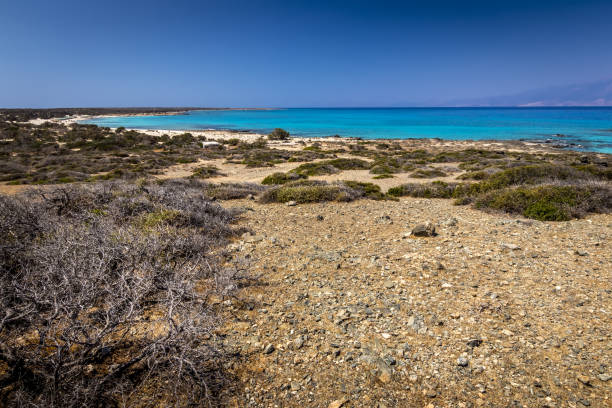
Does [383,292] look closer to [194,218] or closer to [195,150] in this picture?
[194,218]

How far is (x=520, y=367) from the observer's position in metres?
3.47

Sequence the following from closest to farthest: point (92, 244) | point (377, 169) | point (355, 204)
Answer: point (92, 244)
point (355, 204)
point (377, 169)

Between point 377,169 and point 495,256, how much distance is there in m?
16.2

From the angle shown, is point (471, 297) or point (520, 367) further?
point (471, 297)

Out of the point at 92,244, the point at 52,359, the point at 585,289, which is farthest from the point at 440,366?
the point at 92,244

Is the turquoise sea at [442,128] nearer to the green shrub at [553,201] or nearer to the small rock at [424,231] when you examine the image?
the green shrub at [553,201]

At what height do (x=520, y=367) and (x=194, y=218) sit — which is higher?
(x=194, y=218)

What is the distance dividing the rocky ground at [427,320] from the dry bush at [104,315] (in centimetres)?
64

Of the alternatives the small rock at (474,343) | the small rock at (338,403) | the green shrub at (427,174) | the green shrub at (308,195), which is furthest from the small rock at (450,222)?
the green shrub at (427,174)

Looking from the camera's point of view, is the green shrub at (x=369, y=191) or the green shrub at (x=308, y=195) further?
the green shrub at (x=369, y=191)

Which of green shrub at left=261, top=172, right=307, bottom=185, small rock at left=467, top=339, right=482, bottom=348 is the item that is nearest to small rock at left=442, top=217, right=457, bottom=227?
small rock at left=467, top=339, right=482, bottom=348

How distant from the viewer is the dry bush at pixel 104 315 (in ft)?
9.11

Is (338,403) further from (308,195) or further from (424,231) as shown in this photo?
(308,195)

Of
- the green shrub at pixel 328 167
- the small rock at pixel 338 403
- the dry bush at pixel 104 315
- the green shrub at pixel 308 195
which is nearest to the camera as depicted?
the dry bush at pixel 104 315
